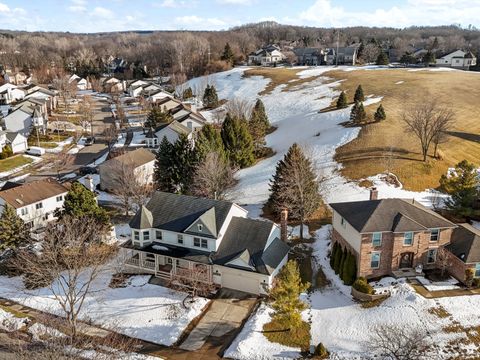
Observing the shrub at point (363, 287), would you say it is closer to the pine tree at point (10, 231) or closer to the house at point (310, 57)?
the pine tree at point (10, 231)

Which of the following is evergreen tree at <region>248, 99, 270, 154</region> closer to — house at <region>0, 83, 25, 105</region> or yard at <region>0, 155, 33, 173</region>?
yard at <region>0, 155, 33, 173</region>

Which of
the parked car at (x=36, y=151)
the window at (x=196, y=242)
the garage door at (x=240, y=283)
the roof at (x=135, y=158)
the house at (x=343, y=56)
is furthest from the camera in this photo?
the house at (x=343, y=56)

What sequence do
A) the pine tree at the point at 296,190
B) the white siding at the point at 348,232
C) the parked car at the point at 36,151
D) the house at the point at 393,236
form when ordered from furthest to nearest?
the parked car at the point at 36,151 → the pine tree at the point at 296,190 → the white siding at the point at 348,232 → the house at the point at 393,236

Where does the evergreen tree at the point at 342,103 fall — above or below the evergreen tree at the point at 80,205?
above

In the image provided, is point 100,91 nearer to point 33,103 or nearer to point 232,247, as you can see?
point 33,103

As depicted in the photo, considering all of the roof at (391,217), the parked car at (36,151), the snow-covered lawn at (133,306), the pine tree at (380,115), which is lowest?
the snow-covered lawn at (133,306)

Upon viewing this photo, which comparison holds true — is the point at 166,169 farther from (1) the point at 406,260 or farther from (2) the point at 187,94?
(2) the point at 187,94

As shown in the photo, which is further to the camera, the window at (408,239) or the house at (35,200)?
the house at (35,200)

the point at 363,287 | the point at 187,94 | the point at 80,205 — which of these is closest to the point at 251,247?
the point at 363,287

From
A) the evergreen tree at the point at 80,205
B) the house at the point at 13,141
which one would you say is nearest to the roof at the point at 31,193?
the evergreen tree at the point at 80,205
